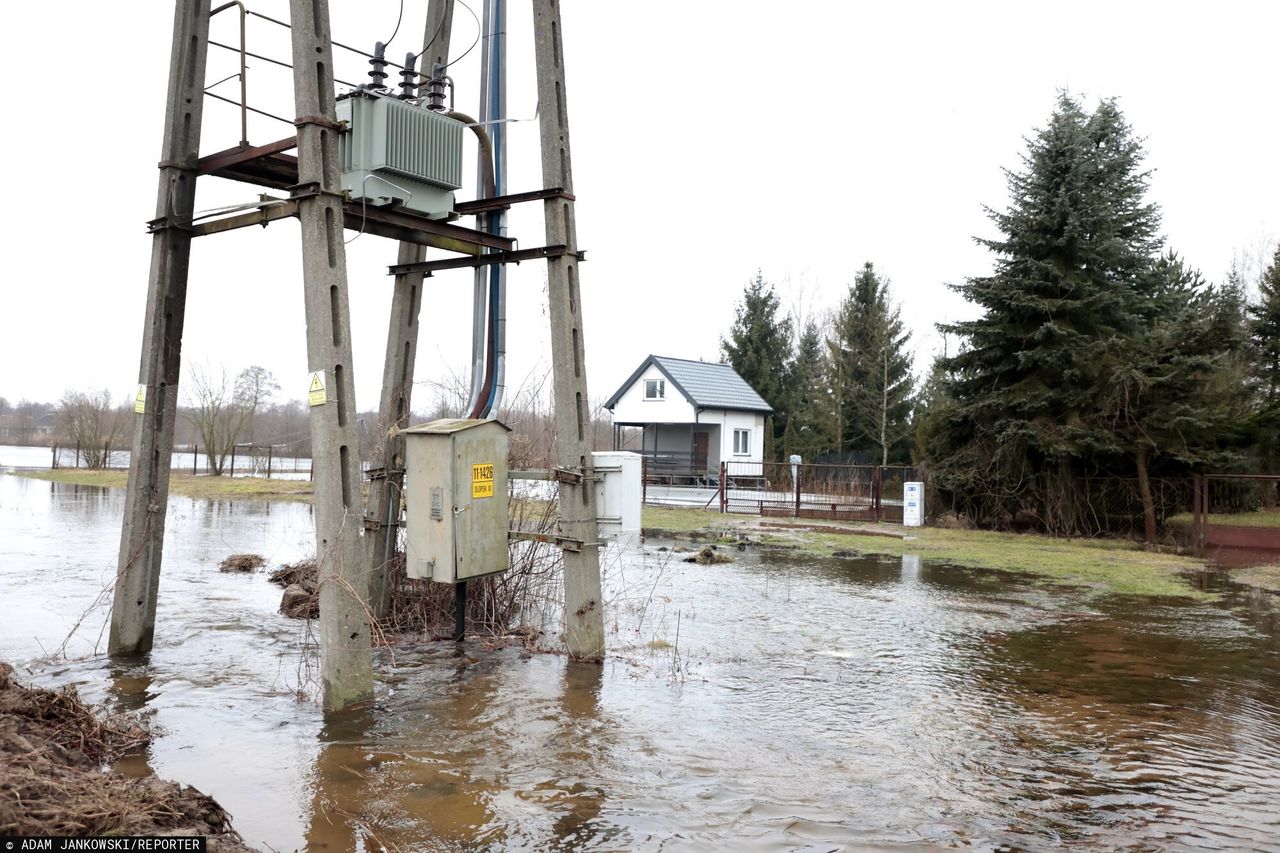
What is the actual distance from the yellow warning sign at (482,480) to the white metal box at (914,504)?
53.6 feet

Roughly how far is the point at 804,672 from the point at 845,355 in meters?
37.3

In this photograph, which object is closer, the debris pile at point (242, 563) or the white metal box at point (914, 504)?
the debris pile at point (242, 563)

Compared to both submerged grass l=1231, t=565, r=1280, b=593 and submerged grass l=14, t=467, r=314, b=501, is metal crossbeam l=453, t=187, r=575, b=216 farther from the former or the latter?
submerged grass l=14, t=467, r=314, b=501

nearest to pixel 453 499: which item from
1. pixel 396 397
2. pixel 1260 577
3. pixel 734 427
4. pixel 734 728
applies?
pixel 396 397

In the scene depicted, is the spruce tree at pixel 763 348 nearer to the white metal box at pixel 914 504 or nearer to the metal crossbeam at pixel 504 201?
the white metal box at pixel 914 504

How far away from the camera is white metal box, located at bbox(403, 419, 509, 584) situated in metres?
7.07

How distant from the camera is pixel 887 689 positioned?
687cm

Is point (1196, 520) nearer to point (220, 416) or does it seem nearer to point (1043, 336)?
point (1043, 336)

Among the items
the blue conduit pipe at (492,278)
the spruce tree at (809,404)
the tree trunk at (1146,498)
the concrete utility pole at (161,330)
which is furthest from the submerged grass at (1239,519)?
the spruce tree at (809,404)

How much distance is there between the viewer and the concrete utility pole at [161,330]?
23.4ft

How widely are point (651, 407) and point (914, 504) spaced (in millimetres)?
21292

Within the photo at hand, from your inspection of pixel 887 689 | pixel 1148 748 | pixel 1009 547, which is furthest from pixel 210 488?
pixel 1148 748

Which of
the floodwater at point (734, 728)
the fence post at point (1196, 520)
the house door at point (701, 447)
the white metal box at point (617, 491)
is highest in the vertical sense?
the house door at point (701, 447)

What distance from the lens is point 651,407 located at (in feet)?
139
